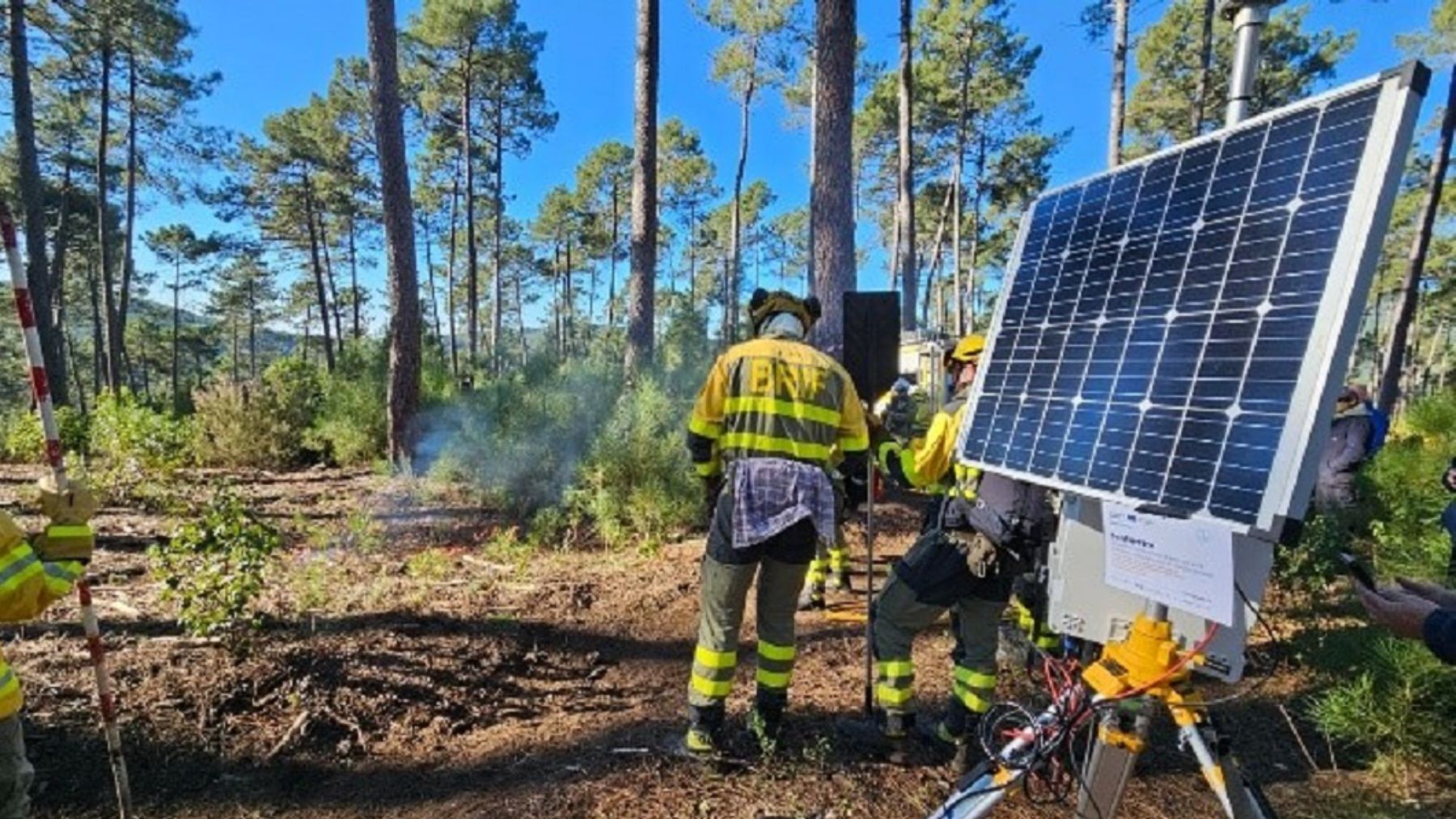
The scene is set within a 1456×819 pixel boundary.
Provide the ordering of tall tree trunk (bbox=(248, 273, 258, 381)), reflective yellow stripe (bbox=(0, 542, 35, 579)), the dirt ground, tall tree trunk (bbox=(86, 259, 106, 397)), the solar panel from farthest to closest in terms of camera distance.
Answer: tall tree trunk (bbox=(248, 273, 258, 381))
tall tree trunk (bbox=(86, 259, 106, 397))
the dirt ground
reflective yellow stripe (bbox=(0, 542, 35, 579))
the solar panel

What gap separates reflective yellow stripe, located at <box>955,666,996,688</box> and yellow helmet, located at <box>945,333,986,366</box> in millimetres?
1562

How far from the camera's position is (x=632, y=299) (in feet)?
35.7

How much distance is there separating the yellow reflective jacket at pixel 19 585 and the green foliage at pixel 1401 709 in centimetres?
531

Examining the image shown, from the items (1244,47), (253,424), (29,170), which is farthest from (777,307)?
(29,170)

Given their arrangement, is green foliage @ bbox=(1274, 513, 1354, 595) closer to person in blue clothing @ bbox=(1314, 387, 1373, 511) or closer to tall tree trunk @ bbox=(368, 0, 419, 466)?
person in blue clothing @ bbox=(1314, 387, 1373, 511)

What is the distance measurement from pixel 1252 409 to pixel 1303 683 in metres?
3.91

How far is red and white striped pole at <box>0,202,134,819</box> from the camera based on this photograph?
275 centimetres

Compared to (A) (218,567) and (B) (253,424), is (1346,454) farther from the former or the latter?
(B) (253,424)

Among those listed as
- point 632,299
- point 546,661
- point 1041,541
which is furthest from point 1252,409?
point 632,299

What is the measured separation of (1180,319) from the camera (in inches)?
86.5

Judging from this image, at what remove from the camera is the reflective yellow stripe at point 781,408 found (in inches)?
140

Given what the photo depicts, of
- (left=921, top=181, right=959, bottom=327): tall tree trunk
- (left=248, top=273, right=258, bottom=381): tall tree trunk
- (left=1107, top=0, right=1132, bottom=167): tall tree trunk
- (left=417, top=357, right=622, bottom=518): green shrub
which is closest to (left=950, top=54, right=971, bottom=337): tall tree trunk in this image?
(left=921, top=181, right=959, bottom=327): tall tree trunk

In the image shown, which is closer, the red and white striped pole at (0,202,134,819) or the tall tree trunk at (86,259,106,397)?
the red and white striped pole at (0,202,134,819)

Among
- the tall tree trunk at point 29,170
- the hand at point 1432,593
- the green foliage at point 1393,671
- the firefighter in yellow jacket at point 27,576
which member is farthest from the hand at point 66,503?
the tall tree trunk at point 29,170
